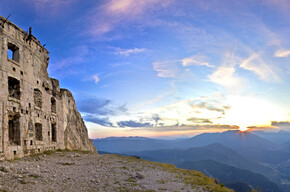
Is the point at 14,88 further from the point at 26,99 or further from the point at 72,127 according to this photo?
the point at 72,127

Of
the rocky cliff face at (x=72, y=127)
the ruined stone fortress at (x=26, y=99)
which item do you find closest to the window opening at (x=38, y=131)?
the ruined stone fortress at (x=26, y=99)

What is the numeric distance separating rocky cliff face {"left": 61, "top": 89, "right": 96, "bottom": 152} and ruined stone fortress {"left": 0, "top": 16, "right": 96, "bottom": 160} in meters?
2.65

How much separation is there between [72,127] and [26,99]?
58.4ft

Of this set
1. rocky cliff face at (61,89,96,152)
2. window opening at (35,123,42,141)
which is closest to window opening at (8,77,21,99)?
window opening at (35,123,42,141)

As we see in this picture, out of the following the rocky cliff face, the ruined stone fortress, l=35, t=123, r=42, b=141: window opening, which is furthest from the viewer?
the rocky cliff face

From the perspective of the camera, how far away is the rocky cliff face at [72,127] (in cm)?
3854

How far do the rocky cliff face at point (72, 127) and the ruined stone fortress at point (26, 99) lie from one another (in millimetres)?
2651

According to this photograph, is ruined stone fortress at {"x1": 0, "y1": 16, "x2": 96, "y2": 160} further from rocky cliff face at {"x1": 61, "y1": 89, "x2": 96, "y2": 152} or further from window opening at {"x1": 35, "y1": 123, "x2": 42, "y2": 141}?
rocky cliff face at {"x1": 61, "y1": 89, "x2": 96, "y2": 152}

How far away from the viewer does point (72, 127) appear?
41.8 metres

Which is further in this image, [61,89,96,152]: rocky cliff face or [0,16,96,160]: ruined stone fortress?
[61,89,96,152]: rocky cliff face

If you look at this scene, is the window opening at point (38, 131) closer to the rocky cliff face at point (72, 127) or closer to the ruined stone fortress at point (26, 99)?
the ruined stone fortress at point (26, 99)

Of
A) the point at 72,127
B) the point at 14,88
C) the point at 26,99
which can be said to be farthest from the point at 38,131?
the point at 72,127

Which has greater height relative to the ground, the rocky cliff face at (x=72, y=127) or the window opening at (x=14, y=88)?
the window opening at (x=14, y=88)

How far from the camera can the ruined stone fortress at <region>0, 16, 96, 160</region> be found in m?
21.1
